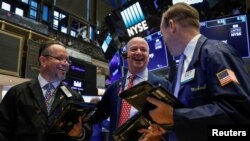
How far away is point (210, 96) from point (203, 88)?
0.05m

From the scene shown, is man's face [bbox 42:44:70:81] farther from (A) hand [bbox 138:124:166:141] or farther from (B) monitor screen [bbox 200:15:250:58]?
(B) monitor screen [bbox 200:15:250:58]

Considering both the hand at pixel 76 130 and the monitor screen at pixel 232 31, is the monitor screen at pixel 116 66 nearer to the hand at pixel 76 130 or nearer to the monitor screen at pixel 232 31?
the monitor screen at pixel 232 31

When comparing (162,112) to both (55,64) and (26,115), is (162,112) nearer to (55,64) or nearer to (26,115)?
(26,115)

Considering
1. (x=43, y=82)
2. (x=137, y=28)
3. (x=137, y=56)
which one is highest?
(x=137, y=28)

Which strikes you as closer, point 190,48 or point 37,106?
point 190,48

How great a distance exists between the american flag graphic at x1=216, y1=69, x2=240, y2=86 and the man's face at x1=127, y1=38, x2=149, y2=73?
1393mm

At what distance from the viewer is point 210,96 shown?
1433 mm

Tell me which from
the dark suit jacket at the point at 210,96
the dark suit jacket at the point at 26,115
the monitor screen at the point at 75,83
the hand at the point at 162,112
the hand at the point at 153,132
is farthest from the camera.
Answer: the monitor screen at the point at 75,83

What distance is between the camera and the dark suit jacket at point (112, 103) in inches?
103

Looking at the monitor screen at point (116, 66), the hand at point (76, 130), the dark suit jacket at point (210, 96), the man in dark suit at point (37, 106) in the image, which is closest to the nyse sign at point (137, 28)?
the monitor screen at point (116, 66)

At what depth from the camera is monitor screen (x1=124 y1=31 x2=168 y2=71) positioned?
4029mm

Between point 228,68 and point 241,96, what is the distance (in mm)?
142

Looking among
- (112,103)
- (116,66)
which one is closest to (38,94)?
(112,103)

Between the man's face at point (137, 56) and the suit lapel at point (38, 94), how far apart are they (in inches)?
31.6
